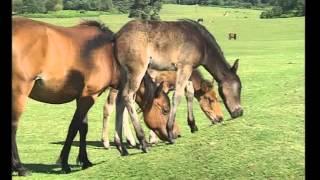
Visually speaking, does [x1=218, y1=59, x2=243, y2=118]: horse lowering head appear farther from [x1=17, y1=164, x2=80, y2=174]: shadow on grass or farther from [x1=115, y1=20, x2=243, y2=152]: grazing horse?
[x1=17, y1=164, x2=80, y2=174]: shadow on grass

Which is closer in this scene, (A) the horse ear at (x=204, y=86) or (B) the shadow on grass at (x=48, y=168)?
(B) the shadow on grass at (x=48, y=168)

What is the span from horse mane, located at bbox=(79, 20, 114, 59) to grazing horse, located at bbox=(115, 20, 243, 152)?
18 centimetres

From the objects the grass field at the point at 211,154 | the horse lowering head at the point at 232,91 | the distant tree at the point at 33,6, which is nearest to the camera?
the grass field at the point at 211,154

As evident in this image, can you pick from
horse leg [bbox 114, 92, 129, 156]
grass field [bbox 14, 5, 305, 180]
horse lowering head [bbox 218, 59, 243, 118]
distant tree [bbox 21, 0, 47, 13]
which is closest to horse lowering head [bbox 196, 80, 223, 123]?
grass field [bbox 14, 5, 305, 180]

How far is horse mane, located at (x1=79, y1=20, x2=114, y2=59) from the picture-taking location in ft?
27.8

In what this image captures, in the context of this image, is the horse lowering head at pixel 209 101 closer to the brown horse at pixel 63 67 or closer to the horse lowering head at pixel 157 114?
the horse lowering head at pixel 157 114

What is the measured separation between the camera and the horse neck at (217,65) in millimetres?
10266

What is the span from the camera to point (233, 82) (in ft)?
35.3

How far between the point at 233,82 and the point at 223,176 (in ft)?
13.3

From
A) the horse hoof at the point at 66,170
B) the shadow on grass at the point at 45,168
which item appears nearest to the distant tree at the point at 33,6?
the shadow on grass at the point at 45,168

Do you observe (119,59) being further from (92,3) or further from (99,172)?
(92,3)

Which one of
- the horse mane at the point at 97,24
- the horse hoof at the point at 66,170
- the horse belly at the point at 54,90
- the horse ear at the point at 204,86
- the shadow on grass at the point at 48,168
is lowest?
the shadow on grass at the point at 48,168

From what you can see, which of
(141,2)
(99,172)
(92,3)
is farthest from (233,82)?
(92,3)

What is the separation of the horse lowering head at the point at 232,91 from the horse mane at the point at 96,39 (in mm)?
2645
